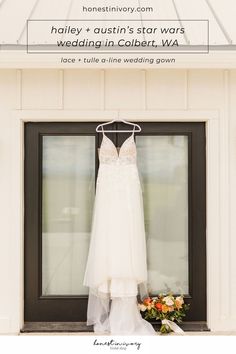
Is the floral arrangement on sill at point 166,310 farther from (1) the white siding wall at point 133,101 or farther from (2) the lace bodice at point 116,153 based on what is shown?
(2) the lace bodice at point 116,153

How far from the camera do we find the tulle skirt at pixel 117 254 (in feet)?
13.3

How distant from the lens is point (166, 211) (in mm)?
4434

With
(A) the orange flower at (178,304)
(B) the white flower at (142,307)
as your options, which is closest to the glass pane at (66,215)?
(B) the white flower at (142,307)

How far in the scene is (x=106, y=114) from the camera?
4.28 m

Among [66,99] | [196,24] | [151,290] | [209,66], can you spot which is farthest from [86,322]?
[196,24]

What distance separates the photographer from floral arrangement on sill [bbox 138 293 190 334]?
4.15 m

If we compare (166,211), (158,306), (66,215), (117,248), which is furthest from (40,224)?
(158,306)

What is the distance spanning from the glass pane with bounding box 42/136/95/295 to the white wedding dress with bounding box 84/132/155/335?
0.81 feet

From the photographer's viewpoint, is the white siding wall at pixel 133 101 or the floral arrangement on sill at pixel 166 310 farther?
the white siding wall at pixel 133 101

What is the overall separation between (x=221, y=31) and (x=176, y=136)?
1.01 meters

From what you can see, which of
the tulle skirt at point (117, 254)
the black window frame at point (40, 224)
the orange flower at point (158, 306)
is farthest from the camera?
the black window frame at point (40, 224)

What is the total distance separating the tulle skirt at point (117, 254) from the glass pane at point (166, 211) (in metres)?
0.26

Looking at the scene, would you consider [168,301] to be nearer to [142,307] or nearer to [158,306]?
[158,306]

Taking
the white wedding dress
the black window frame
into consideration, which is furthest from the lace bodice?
the black window frame
